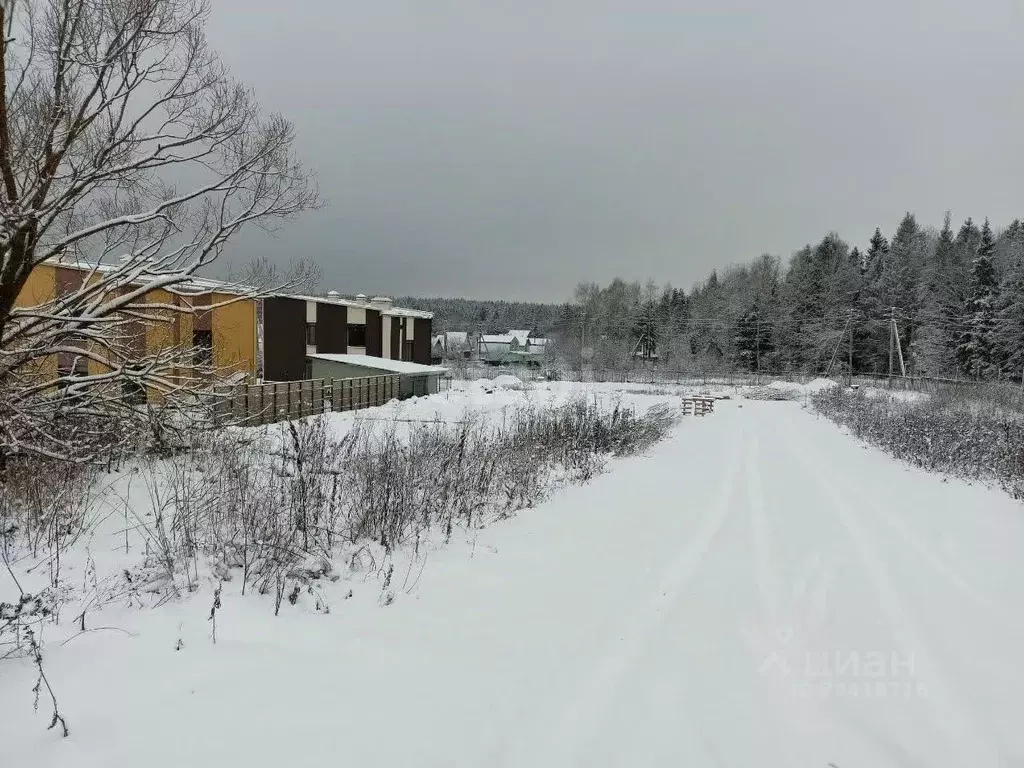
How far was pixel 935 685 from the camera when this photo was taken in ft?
9.87

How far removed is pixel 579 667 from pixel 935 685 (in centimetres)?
196

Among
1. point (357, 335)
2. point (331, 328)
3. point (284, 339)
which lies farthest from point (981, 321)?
point (284, 339)

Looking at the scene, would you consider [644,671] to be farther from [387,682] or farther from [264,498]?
[264,498]

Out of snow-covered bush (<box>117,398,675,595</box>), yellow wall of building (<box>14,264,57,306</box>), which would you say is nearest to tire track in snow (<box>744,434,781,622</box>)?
snow-covered bush (<box>117,398,675,595</box>)

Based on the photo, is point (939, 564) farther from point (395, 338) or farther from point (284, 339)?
point (395, 338)

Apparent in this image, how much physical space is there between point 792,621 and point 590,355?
224 ft

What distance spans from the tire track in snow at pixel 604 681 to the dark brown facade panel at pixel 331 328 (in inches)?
1216

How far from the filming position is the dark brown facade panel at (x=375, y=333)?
3712 cm

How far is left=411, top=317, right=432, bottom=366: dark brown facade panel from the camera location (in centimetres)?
4656

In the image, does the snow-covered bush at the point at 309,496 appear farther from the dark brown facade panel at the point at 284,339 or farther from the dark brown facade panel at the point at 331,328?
the dark brown facade panel at the point at 331,328

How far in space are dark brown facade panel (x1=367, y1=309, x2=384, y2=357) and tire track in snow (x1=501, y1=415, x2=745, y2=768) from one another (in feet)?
112

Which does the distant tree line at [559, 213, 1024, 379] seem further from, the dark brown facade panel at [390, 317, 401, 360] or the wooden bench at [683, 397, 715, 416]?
the dark brown facade panel at [390, 317, 401, 360]

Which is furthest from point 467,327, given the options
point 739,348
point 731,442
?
point 731,442

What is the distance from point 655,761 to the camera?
2385mm
